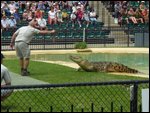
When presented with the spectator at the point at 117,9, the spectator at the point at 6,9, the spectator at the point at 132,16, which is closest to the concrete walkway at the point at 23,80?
the spectator at the point at 6,9

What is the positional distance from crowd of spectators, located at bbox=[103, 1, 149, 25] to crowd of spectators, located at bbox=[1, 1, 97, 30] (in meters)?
1.89

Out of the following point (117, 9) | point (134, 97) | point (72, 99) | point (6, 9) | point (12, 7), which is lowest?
point (72, 99)

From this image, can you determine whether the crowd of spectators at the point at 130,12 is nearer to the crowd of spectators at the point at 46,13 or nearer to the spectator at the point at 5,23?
the crowd of spectators at the point at 46,13

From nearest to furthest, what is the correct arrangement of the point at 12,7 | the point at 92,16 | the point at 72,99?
the point at 72,99 < the point at 12,7 < the point at 92,16

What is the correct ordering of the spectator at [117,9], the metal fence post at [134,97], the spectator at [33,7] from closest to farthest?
the metal fence post at [134,97] < the spectator at [33,7] < the spectator at [117,9]

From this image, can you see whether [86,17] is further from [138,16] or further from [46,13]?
[138,16]

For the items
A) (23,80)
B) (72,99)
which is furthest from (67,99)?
(23,80)

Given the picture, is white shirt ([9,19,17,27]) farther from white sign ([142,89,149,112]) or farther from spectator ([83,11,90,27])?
white sign ([142,89,149,112])

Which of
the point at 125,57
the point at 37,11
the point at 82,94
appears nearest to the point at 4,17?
the point at 37,11

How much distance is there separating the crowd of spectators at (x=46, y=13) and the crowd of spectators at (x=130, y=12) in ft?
6.21

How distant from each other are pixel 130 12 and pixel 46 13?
545 centimetres

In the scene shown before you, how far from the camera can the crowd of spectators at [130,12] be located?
34438 mm

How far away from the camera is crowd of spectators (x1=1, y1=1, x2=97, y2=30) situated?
3023 centimetres

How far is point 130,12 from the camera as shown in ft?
114
